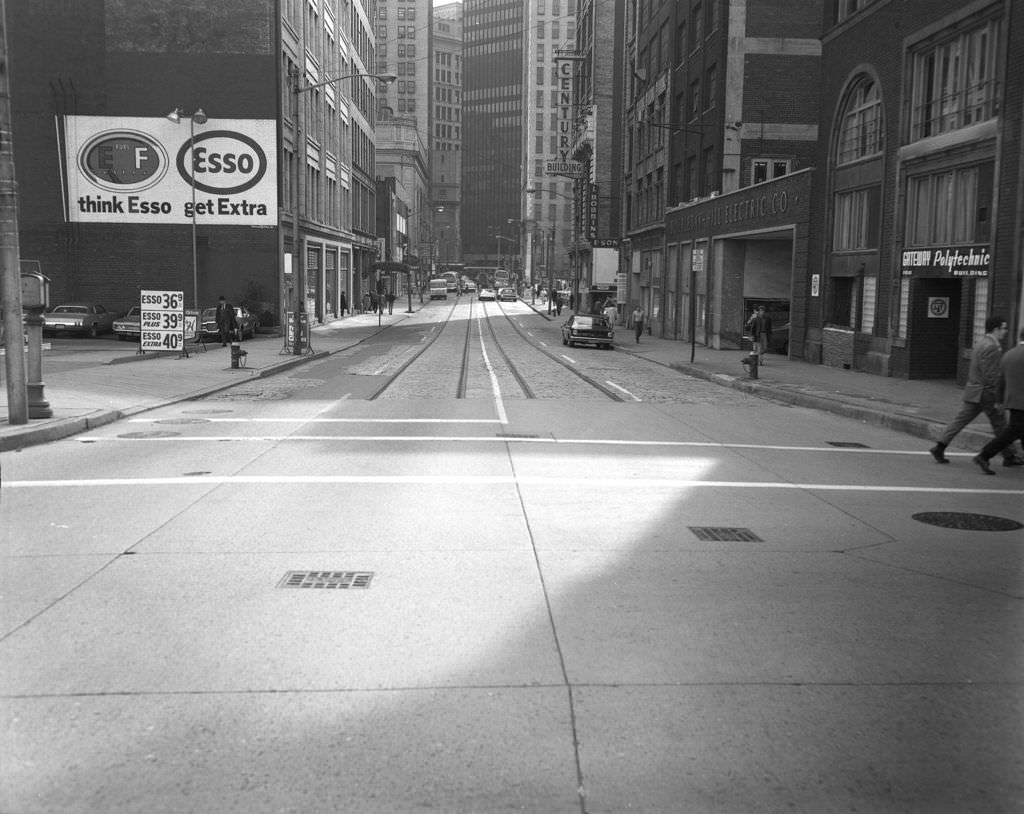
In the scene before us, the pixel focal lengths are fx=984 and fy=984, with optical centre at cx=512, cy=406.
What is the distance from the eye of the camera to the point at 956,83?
2278 centimetres

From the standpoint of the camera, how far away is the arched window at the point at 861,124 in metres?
26.7

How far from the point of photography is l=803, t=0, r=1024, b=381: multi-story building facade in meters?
20.3

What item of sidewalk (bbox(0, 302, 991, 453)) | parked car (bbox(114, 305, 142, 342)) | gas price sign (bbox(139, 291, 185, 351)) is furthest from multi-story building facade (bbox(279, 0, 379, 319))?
sidewalk (bbox(0, 302, 991, 453))

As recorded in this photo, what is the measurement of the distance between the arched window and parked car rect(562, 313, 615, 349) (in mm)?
14337

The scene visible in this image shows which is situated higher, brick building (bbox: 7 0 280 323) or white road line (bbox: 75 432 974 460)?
brick building (bbox: 7 0 280 323)

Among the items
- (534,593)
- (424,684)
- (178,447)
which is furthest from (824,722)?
(178,447)

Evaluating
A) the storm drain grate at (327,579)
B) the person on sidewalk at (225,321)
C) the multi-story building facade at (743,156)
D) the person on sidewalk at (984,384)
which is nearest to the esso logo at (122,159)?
the person on sidewalk at (225,321)

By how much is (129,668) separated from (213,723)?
935mm

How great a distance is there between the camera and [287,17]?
45312 millimetres

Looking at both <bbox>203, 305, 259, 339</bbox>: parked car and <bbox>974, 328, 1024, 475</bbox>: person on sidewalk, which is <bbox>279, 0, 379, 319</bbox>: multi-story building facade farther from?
<bbox>974, 328, 1024, 475</bbox>: person on sidewalk

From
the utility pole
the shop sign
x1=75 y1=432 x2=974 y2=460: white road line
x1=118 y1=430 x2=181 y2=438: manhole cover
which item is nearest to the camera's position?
the utility pole

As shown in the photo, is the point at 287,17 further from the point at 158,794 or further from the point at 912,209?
the point at 158,794

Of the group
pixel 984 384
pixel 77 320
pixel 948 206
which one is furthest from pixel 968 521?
pixel 77 320

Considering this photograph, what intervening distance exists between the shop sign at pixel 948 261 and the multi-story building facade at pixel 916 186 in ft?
0.15
